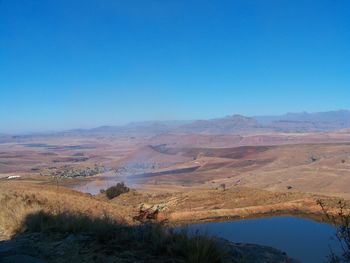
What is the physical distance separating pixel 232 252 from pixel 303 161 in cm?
7118

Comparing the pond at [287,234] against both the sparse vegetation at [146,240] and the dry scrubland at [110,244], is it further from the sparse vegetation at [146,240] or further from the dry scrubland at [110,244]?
the sparse vegetation at [146,240]

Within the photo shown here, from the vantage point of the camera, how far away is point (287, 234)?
1838cm

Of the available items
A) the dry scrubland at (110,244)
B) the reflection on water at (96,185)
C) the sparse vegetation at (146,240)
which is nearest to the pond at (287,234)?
the dry scrubland at (110,244)

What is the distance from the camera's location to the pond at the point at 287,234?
593 inches

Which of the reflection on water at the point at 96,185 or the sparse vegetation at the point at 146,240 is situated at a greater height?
the sparse vegetation at the point at 146,240

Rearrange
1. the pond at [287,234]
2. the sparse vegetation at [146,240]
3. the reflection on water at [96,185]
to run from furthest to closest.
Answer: the reflection on water at [96,185]
the pond at [287,234]
the sparse vegetation at [146,240]

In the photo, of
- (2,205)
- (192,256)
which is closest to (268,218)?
(2,205)

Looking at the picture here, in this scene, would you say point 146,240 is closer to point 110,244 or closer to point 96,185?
point 110,244

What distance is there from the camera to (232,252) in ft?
25.0

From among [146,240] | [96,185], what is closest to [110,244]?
[146,240]

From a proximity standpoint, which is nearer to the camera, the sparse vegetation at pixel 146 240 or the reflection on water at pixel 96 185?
the sparse vegetation at pixel 146 240

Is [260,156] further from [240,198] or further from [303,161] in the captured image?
[240,198]

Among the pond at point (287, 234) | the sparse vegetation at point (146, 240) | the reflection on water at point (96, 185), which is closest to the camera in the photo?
the sparse vegetation at point (146, 240)

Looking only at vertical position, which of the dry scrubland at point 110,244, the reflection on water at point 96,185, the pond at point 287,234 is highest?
the dry scrubland at point 110,244
